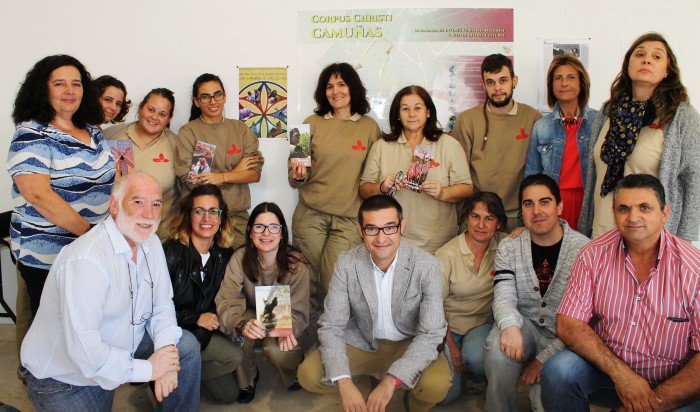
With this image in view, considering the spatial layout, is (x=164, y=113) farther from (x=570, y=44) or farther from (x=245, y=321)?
(x=570, y=44)

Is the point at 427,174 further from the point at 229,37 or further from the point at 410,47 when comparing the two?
the point at 229,37

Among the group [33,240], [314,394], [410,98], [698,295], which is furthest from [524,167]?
[33,240]

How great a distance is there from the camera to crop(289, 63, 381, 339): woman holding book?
12.3 ft

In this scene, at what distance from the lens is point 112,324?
2.29m

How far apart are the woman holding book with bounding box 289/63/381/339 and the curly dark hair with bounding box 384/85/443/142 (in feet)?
0.68

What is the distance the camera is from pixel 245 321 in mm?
2963

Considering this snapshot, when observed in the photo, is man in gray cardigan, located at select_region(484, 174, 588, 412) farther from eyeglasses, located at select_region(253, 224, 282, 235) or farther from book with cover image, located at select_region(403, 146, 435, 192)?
eyeglasses, located at select_region(253, 224, 282, 235)

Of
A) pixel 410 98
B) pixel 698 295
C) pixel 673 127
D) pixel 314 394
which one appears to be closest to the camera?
pixel 698 295

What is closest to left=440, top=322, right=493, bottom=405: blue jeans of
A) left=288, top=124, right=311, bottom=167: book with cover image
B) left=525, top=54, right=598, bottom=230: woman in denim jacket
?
left=525, top=54, right=598, bottom=230: woman in denim jacket

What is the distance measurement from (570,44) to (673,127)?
1.64 m

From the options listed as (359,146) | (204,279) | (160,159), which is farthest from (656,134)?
(160,159)

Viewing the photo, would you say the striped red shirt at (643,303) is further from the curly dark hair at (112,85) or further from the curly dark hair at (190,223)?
the curly dark hair at (112,85)

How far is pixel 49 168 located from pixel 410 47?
8.94 ft

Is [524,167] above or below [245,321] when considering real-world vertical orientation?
above
